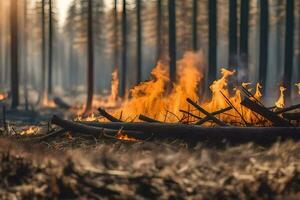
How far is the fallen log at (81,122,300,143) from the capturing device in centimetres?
852

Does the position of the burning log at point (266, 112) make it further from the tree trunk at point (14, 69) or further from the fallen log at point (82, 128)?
the tree trunk at point (14, 69)

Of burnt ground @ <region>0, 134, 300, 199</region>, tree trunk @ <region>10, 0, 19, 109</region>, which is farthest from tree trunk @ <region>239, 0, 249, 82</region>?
burnt ground @ <region>0, 134, 300, 199</region>

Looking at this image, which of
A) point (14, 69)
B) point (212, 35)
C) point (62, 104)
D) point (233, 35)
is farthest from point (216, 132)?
point (62, 104)

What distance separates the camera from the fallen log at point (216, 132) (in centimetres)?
852

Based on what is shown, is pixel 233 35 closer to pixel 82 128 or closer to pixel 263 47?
pixel 263 47

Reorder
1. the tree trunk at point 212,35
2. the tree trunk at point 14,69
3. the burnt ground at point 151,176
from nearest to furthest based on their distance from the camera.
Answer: the burnt ground at point 151,176, the tree trunk at point 212,35, the tree trunk at point 14,69

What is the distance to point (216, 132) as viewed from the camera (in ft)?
28.4

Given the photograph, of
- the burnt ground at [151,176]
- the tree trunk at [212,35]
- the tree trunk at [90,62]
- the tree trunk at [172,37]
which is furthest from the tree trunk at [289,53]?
the burnt ground at [151,176]

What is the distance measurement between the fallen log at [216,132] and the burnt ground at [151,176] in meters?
1.11

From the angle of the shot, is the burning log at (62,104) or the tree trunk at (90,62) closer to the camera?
the tree trunk at (90,62)

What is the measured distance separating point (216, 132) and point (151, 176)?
244 centimetres

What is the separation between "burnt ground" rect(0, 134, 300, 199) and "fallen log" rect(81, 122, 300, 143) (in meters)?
1.11

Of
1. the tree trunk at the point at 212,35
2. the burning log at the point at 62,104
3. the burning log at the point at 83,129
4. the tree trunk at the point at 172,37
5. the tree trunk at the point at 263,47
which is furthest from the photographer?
the tree trunk at the point at 172,37

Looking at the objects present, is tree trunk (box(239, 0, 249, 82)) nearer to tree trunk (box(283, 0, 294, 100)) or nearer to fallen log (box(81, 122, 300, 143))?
tree trunk (box(283, 0, 294, 100))
